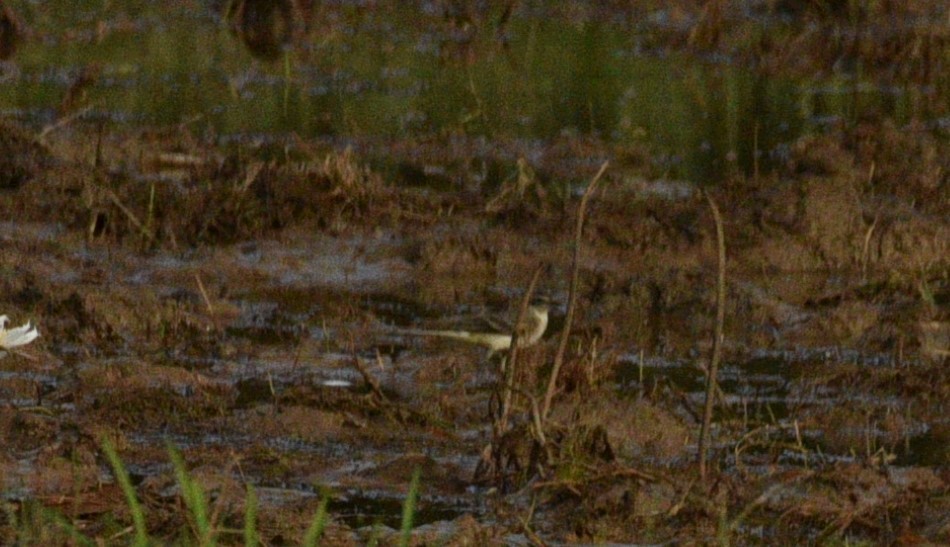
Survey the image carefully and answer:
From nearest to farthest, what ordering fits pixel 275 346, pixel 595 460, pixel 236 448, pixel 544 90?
pixel 595 460
pixel 236 448
pixel 275 346
pixel 544 90

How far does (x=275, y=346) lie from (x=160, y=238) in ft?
5.72

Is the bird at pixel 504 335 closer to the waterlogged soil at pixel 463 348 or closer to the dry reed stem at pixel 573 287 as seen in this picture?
the waterlogged soil at pixel 463 348

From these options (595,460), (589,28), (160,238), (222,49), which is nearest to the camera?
(595,460)

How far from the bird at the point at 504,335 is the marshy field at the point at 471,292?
0.05 m

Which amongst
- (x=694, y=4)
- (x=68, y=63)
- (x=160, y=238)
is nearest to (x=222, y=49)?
(x=68, y=63)

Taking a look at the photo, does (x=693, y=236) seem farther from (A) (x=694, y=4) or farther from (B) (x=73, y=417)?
(A) (x=694, y=4)

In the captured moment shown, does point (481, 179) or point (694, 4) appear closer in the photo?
point (481, 179)

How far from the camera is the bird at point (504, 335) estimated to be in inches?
316

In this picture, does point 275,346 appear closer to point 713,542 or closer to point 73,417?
point 73,417

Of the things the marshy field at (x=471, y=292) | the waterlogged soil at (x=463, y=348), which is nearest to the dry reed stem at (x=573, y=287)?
the marshy field at (x=471, y=292)

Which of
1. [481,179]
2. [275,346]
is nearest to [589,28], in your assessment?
[481,179]

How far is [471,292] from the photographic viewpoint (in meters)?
9.37

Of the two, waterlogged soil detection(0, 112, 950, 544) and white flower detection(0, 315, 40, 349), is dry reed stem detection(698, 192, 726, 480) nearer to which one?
waterlogged soil detection(0, 112, 950, 544)

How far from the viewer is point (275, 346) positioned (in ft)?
27.1
